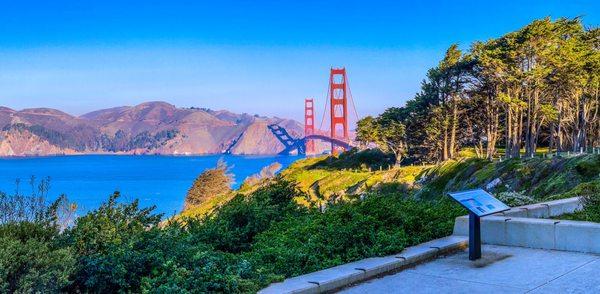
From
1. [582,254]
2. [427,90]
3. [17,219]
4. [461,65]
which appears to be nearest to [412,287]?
[582,254]

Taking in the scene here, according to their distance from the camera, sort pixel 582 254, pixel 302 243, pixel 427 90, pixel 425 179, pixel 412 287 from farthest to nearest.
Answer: pixel 427 90, pixel 425 179, pixel 302 243, pixel 582 254, pixel 412 287

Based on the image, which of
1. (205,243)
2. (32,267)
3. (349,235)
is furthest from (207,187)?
(32,267)

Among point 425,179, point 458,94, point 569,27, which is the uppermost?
point 569,27

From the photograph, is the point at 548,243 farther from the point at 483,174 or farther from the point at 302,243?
the point at 483,174

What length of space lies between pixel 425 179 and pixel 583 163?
16873 mm

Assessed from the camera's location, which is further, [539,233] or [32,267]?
[539,233]

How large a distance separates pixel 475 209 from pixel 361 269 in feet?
5.36

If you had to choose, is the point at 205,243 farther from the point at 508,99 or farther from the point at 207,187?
the point at 207,187

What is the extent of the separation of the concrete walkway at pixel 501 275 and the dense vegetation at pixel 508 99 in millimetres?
33623

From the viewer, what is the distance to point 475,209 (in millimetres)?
6617

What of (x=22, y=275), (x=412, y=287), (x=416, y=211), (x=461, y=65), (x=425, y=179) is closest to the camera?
(x=22, y=275)

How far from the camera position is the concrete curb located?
5273mm

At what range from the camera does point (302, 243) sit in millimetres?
7516

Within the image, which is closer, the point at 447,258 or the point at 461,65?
the point at 447,258
